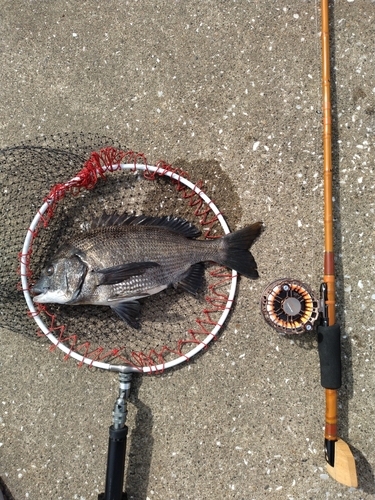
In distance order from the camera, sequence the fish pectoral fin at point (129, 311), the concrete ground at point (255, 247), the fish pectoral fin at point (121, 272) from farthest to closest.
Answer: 1. the concrete ground at point (255, 247)
2. the fish pectoral fin at point (129, 311)
3. the fish pectoral fin at point (121, 272)

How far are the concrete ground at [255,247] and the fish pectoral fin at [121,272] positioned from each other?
771mm

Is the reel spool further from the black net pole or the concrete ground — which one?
the black net pole

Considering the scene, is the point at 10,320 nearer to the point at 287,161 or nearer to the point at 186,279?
the point at 186,279

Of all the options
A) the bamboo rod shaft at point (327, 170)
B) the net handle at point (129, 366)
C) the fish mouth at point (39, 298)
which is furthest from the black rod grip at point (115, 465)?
the bamboo rod shaft at point (327, 170)

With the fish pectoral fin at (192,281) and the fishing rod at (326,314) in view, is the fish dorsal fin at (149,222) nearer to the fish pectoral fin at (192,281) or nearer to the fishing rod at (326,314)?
the fish pectoral fin at (192,281)

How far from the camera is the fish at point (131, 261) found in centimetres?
255

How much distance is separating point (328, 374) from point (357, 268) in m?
0.79

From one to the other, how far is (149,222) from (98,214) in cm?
47

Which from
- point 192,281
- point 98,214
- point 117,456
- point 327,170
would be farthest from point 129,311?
point 327,170

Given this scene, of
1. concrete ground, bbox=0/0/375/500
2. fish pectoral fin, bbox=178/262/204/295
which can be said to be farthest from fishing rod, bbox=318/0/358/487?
fish pectoral fin, bbox=178/262/204/295

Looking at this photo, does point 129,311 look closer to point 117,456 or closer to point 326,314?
point 117,456

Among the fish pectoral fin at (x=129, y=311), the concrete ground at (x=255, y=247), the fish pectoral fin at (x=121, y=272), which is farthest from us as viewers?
the concrete ground at (x=255, y=247)

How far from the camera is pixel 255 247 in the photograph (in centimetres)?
283

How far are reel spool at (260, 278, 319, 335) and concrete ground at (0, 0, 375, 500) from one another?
21 centimetres
